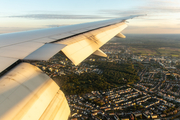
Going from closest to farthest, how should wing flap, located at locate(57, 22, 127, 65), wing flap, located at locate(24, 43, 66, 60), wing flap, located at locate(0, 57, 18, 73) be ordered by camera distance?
wing flap, located at locate(0, 57, 18, 73)
wing flap, located at locate(24, 43, 66, 60)
wing flap, located at locate(57, 22, 127, 65)

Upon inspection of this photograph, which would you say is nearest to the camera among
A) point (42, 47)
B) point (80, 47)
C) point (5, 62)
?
point (5, 62)

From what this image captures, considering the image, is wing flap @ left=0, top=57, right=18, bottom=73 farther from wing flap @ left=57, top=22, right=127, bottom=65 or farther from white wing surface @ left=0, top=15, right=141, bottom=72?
wing flap @ left=57, top=22, right=127, bottom=65

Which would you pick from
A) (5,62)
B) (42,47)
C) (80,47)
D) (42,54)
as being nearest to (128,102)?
(80,47)

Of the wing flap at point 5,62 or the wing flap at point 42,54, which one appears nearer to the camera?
the wing flap at point 5,62

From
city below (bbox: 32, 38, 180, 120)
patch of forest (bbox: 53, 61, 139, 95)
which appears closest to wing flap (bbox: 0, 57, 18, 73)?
city below (bbox: 32, 38, 180, 120)

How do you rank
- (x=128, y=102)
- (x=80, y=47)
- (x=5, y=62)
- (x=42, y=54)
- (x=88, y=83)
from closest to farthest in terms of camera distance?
(x=5, y=62) → (x=42, y=54) → (x=80, y=47) → (x=128, y=102) → (x=88, y=83)

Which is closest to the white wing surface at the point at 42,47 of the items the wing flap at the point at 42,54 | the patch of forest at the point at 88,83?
the wing flap at the point at 42,54

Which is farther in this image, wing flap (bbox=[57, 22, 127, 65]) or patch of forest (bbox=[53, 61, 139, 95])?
patch of forest (bbox=[53, 61, 139, 95])

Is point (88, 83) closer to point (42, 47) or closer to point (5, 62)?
point (42, 47)

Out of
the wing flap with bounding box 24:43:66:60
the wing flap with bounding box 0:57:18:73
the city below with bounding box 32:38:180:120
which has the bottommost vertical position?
the city below with bounding box 32:38:180:120

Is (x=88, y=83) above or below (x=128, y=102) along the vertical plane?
above

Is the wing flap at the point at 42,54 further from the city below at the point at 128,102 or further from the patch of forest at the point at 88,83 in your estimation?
the patch of forest at the point at 88,83
